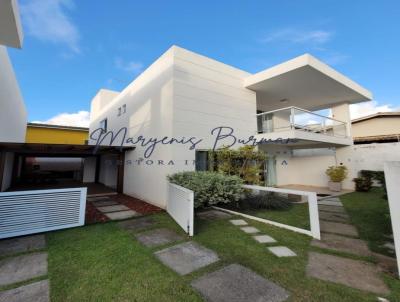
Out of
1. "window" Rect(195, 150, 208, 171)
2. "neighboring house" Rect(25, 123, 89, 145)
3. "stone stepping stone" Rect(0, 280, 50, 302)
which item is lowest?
"stone stepping stone" Rect(0, 280, 50, 302)

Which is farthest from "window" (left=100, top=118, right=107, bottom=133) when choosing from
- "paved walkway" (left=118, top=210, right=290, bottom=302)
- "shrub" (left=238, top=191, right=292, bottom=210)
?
"shrub" (left=238, top=191, right=292, bottom=210)

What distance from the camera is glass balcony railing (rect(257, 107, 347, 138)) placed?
975cm

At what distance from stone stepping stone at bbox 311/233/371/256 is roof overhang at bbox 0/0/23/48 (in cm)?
704

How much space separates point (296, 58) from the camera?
805 centimetres

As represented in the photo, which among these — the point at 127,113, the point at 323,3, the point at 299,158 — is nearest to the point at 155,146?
the point at 127,113

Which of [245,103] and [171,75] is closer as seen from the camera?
[171,75]

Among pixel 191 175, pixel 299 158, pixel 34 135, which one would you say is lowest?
pixel 191 175

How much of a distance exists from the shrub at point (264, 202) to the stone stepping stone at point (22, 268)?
569 cm

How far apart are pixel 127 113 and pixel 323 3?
1078cm

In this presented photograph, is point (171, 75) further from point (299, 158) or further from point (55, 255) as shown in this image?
point (299, 158)

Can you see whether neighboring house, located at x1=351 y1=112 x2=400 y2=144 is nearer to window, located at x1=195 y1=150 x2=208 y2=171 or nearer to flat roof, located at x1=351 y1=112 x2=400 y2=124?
flat roof, located at x1=351 y1=112 x2=400 y2=124

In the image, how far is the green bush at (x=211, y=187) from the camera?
6082 mm

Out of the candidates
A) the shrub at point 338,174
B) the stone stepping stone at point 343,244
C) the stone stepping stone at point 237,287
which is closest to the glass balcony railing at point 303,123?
the shrub at point 338,174

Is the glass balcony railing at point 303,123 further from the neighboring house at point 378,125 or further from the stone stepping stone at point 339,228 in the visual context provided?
the stone stepping stone at point 339,228
